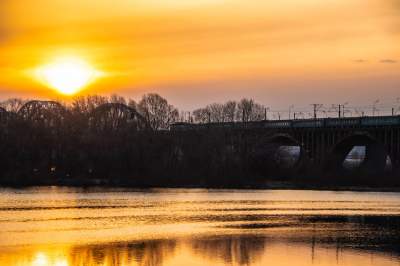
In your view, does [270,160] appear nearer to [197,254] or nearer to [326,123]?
[326,123]

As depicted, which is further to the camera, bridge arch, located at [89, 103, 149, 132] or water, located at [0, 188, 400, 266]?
bridge arch, located at [89, 103, 149, 132]

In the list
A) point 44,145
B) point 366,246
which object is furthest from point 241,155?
point 366,246

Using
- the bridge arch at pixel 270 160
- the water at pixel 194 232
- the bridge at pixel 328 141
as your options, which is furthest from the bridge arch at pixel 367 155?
the water at pixel 194 232

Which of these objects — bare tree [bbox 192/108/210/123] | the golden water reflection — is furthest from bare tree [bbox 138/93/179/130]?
the golden water reflection

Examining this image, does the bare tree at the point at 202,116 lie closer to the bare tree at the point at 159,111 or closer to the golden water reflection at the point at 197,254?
the bare tree at the point at 159,111

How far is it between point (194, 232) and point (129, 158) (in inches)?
2679

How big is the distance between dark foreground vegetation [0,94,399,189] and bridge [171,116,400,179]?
1.23 metres

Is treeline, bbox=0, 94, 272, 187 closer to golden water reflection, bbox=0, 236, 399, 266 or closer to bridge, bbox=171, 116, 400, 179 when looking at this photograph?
bridge, bbox=171, 116, 400, 179

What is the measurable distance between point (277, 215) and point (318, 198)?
23981mm

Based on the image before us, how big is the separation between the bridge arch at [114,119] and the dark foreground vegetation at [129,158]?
0.20 metres

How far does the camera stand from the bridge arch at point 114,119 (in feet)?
443

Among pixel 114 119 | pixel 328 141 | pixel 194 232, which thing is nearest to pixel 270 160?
pixel 328 141

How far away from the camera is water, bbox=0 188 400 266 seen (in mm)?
41694

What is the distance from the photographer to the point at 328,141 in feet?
422
